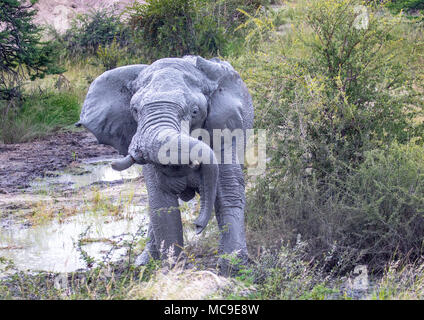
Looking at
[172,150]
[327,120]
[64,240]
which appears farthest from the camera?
[64,240]

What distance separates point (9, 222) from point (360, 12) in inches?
168

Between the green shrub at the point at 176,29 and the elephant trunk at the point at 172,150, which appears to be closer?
the elephant trunk at the point at 172,150

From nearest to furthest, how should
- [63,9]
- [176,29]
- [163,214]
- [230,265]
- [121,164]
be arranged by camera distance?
[121,164] → [230,265] → [163,214] → [176,29] → [63,9]

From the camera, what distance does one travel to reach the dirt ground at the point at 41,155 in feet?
29.7

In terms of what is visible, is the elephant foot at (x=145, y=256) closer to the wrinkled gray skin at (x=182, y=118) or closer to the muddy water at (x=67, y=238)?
the muddy water at (x=67, y=238)

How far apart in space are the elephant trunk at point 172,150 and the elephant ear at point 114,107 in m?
0.58

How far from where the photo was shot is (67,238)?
6.67 meters

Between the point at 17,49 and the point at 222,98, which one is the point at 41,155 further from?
the point at 222,98

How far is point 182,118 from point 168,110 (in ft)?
0.48

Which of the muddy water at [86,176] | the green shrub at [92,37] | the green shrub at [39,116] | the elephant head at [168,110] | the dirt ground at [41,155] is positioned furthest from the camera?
the green shrub at [92,37]

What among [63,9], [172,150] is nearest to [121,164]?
[172,150]

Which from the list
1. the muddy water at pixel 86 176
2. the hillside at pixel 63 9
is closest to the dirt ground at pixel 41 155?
the muddy water at pixel 86 176

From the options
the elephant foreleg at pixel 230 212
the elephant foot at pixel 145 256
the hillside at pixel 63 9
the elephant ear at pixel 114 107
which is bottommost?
the elephant foot at pixel 145 256

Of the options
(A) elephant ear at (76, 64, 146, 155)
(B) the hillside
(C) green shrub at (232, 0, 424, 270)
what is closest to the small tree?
(C) green shrub at (232, 0, 424, 270)
